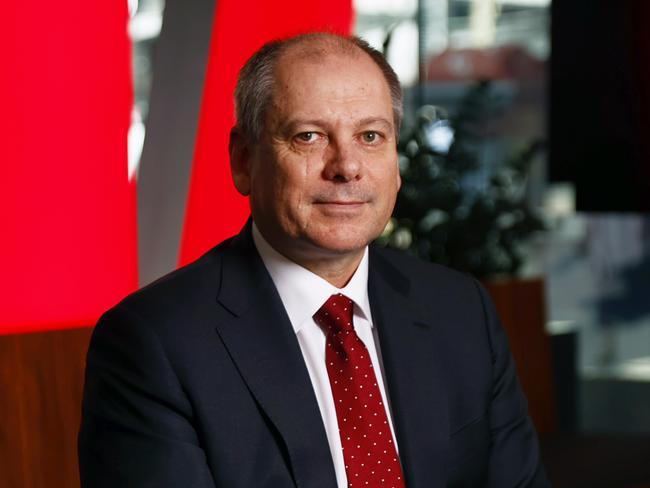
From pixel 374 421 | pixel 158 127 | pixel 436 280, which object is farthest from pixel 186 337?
pixel 158 127

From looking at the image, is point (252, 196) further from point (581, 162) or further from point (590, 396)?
point (590, 396)

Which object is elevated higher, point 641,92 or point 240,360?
point 641,92

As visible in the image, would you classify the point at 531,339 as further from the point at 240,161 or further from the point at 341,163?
the point at 341,163

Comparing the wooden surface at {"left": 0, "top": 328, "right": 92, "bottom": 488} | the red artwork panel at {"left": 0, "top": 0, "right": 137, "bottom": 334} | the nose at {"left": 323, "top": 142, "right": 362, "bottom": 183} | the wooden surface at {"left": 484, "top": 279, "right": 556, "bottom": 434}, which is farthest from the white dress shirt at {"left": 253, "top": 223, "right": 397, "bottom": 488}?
the wooden surface at {"left": 484, "top": 279, "right": 556, "bottom": 434}

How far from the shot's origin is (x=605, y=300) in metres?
7.75

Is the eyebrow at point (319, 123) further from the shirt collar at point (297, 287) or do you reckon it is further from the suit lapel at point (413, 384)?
the suit lapel at point (413, 384)

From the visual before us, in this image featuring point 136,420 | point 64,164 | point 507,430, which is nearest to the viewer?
point 136,420

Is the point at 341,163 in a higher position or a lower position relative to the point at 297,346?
higher

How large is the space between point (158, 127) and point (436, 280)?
138cm

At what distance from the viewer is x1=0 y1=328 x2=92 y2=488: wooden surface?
2496 millimetres

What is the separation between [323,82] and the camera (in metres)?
1.88

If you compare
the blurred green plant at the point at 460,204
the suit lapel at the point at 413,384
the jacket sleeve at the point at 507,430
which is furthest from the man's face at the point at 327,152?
the blurred green plant at the point at 460,204

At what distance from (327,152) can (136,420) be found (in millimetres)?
556

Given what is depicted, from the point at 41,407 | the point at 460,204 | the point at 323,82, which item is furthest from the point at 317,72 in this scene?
the point at 460,204
